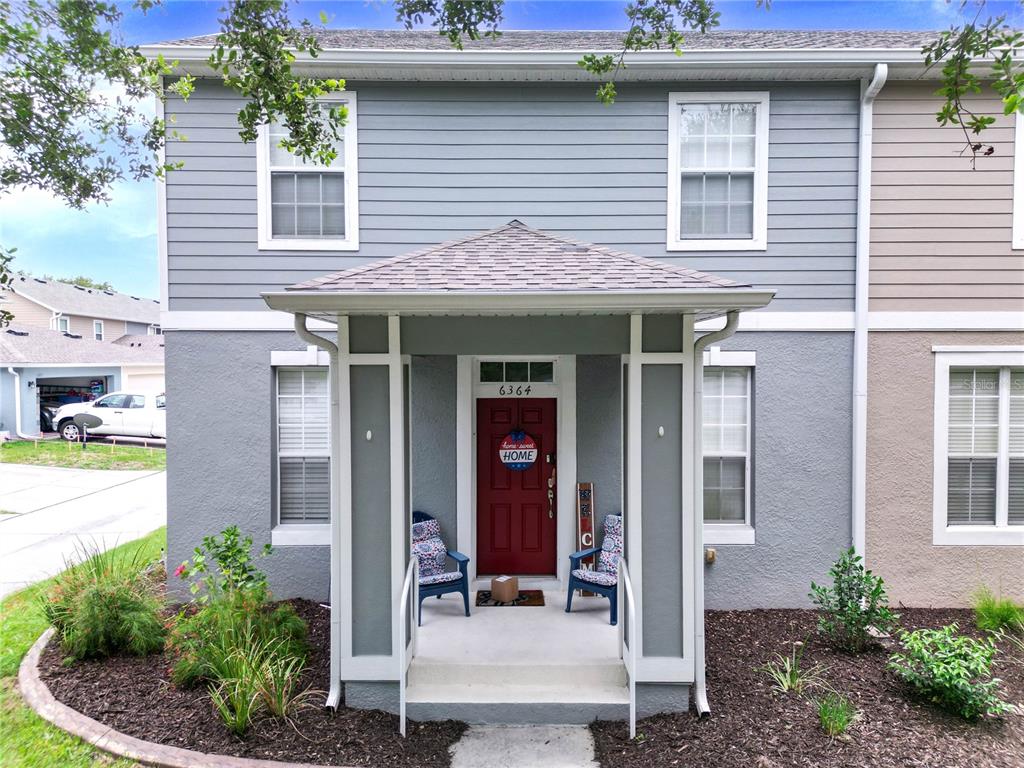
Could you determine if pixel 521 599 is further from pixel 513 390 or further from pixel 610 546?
pixel 513 390

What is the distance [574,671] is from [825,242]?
4.93 meters

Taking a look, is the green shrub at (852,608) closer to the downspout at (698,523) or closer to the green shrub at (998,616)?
the green shrub at (998,616)

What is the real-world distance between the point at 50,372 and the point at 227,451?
1662 centimetres

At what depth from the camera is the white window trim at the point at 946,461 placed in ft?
18.7

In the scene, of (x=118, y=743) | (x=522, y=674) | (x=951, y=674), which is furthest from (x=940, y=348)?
(x=118, y=743)

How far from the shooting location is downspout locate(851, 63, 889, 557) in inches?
224

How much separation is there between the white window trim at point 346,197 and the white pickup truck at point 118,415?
14.1m

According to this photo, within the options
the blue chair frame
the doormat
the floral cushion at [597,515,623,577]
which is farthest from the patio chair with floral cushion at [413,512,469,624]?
the floral cushion at [597,515,623,577]

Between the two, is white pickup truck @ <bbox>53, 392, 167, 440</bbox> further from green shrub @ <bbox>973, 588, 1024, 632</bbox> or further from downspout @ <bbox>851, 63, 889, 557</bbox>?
green shrub @ <bbox>973, 588, 1024, 632</bbox>

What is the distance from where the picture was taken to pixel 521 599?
5.51 meters

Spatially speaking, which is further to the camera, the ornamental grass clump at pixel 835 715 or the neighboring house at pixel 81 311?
the neighboring house at pixel 81 311

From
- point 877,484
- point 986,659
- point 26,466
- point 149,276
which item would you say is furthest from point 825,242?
point 26,466

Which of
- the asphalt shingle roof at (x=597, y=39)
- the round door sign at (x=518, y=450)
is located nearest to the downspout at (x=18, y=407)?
the asphalt shingle roof at (x=597, y=39)

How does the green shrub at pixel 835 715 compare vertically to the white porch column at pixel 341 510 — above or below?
below
